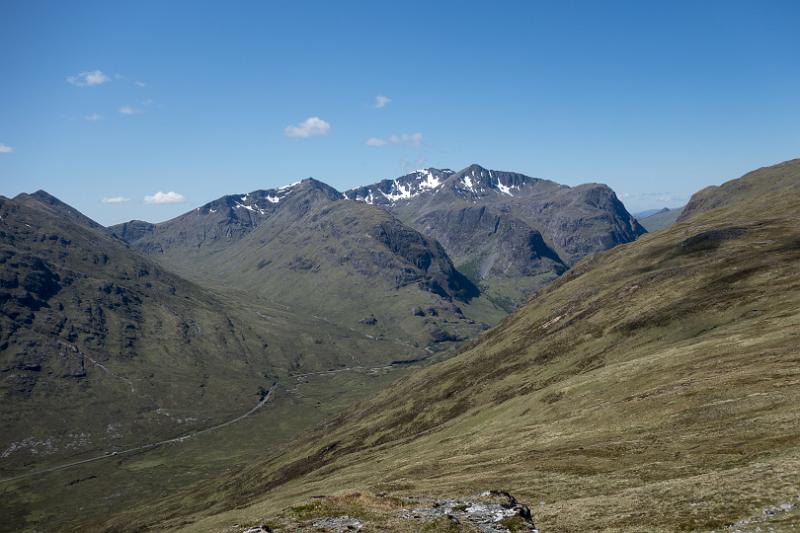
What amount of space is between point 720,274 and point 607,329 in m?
44.9

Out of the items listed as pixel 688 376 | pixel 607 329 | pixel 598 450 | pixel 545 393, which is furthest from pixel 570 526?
pixel 607 329

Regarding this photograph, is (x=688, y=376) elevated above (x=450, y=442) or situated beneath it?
elevated above

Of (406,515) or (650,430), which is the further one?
(650,430)

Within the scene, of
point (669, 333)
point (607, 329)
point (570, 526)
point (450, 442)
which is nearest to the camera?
point (570, 526)

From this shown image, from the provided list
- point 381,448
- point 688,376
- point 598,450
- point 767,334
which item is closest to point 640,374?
point 688,376

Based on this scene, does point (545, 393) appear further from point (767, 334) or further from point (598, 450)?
point (598, 450)

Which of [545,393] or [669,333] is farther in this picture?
[669,333]

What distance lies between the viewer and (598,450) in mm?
78688

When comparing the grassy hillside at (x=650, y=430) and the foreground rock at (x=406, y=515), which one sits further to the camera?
the foreground rock at (x=406, y=515)

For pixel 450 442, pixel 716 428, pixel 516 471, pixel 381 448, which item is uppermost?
pixel 716 428

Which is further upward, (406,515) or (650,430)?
(406,515)

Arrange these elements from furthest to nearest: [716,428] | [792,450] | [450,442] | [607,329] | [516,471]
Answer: [607,329] → [450,442] → [516,471] → [716,428] → [792,450]

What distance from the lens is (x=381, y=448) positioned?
18000 cm

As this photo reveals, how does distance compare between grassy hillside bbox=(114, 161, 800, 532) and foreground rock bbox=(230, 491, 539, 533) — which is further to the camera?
foreground rock bbox=(230, 491, 539, 533)
